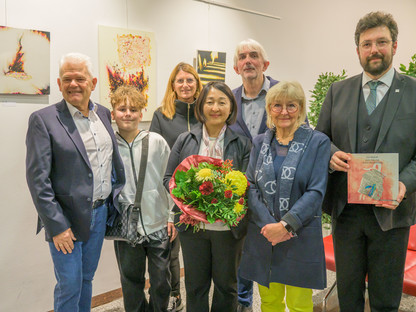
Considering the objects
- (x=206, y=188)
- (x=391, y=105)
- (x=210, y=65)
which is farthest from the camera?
(x=210, y=65)

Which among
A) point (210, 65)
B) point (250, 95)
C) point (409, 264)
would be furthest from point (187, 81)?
point (409, 264)

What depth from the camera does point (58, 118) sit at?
197 centimetres

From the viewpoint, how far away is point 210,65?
11.9ft

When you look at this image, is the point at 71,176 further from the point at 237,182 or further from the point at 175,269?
the point at 175,269

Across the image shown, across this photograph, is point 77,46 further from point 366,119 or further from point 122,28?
point 366,119

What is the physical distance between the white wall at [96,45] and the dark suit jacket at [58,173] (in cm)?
85

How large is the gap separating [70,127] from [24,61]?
3.28 ft

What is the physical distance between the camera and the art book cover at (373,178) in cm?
179

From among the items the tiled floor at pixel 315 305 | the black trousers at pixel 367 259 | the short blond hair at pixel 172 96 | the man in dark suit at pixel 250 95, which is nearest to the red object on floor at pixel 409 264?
the black trousers at pixel 367 259

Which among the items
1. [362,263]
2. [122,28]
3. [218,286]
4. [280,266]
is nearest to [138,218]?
[218,286]

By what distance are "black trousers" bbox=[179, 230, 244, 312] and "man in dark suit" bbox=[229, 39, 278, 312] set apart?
0.51m

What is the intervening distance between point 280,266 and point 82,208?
1146mm

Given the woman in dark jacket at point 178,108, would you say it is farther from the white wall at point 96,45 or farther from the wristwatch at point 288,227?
the wristwatch at point 288,227

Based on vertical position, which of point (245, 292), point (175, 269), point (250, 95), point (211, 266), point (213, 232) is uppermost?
point (250, 95)
